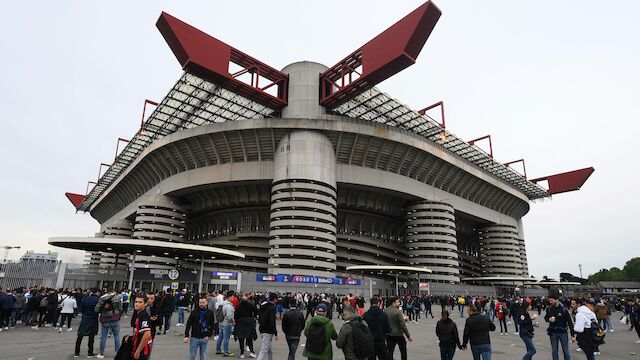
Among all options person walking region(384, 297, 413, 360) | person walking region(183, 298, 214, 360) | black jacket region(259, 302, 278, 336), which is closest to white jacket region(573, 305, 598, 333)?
person walking region(384, 297, 413, 360)

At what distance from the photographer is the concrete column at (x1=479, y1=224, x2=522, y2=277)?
77.2 m

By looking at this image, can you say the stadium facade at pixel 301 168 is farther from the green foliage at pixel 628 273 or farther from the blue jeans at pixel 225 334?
the green foliage at pixel 628 273

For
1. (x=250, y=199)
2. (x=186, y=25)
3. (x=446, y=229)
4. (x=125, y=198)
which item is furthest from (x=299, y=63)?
(x=125, y=198)

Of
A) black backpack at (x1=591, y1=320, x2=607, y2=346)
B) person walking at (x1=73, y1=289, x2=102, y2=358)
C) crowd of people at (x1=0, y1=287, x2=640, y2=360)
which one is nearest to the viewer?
crowd of people at (x1=0, y1=287, x2=640, y2=360)

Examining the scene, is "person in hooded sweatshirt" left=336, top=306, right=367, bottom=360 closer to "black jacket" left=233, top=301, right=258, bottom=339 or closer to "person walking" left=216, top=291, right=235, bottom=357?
"black jacket" left=233, top=301, right=258, bottom=339

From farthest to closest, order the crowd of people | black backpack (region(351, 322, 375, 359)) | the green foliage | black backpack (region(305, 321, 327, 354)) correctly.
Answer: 1. the green foliage
2. black backpack (region(305, 321, 327, 354))
3. the crowd of people
4. black backpack (region(351, 322, 375, 359))

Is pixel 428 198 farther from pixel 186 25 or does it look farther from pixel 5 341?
pixel 5 341

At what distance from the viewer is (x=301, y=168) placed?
47.9 meters

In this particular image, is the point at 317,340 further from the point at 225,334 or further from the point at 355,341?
the point at 225,334

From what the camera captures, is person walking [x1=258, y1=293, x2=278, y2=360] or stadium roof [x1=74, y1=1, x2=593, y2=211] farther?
stadium roof [x1=74, y1=1, x2=593, y2=211]

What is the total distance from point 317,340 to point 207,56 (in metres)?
38.7

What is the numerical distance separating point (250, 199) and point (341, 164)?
14.6 meters

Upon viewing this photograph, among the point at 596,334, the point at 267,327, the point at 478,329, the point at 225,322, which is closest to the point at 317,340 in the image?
the point at 267,327

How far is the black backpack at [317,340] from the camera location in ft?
21.5
